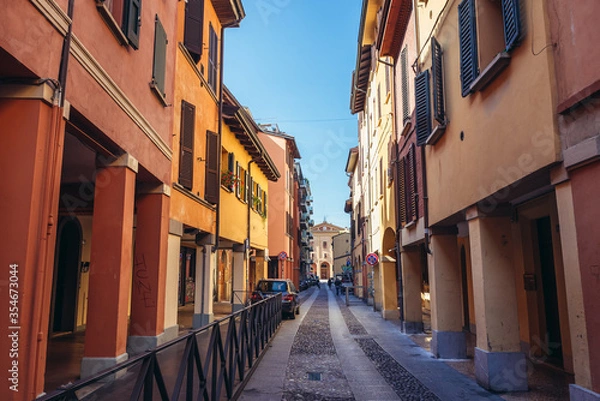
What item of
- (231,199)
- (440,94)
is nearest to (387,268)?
(231,199)

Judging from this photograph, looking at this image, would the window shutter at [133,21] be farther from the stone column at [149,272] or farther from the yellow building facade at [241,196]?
the yellow building facade at [241,196]

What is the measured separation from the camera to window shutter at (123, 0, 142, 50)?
7.00 meters

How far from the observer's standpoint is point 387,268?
16.8 meters

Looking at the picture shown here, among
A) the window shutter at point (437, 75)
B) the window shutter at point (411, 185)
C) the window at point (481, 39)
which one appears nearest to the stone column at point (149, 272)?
the window shutter at point (437, 75)

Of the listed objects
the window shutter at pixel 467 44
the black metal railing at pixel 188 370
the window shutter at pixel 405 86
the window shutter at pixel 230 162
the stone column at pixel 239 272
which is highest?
the window shutter at pixel 405 86

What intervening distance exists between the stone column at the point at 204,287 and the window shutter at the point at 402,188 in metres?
5.66

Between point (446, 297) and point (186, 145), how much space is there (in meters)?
6.82

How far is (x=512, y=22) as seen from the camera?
5305mm

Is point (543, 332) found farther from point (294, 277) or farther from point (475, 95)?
point (294, 277)

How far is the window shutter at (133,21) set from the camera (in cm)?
700

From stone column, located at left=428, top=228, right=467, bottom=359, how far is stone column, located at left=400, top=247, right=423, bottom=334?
3445 millimetres

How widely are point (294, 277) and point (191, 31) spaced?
30.2 meters

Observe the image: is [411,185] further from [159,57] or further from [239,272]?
[239,272]

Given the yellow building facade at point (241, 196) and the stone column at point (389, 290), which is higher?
the yellow building facade at point (241, 196)
